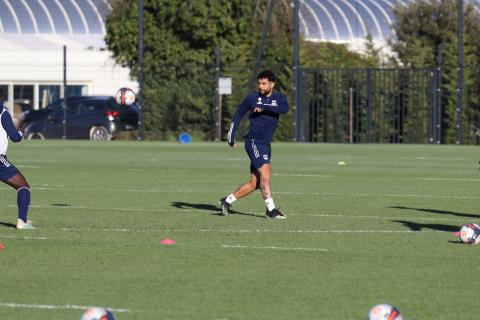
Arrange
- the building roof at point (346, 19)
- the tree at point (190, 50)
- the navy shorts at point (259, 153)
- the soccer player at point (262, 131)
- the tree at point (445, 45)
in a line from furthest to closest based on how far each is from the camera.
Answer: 1. the building roof at point (346, 19)
2. the tree at point (190, 50)
3. the tree at point (445, 45)
4. the navy shorts at point (259, 153)
5. the soccer player at point (262, 131)

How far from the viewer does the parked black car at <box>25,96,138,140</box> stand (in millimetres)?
42312

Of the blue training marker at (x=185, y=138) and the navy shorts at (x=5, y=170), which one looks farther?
the blue training marker at (x=185, y=138)

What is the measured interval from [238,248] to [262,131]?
12.8ft

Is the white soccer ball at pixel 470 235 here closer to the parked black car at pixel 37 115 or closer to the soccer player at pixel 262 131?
the soccer player at pixel 262 131

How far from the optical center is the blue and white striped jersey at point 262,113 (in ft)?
53.9

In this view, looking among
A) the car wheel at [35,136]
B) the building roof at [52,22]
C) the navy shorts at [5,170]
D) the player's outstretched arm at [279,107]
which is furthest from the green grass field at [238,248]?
the building roof at [52,22]

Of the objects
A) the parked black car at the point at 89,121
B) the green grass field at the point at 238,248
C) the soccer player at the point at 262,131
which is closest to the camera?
the green grass field at the point at 238,248

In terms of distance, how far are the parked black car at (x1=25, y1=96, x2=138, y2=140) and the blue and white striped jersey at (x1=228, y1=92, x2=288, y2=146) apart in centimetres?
2583

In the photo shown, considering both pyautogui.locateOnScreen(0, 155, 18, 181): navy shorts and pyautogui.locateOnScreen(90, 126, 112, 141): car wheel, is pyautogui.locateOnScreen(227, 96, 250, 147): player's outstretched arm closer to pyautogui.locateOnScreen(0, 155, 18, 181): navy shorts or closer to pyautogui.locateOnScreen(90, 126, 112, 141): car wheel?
pyautogui.locateOnScreen(0, 155, 18, 181): navy shorts

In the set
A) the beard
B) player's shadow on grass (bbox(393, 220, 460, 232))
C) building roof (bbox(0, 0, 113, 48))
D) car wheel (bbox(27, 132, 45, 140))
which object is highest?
building roof (bbox(0, 0, 113, 48))

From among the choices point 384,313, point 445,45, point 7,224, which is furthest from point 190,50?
point 384,313

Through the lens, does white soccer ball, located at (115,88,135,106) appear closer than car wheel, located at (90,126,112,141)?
Yes

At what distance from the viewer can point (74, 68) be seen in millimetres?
52062

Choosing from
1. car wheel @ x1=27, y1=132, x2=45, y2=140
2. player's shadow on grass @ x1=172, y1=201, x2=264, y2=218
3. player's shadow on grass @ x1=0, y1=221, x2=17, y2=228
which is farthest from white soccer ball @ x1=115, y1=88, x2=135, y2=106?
→ car wheel @ x1=27, y1=132, x2=45, y2=140
